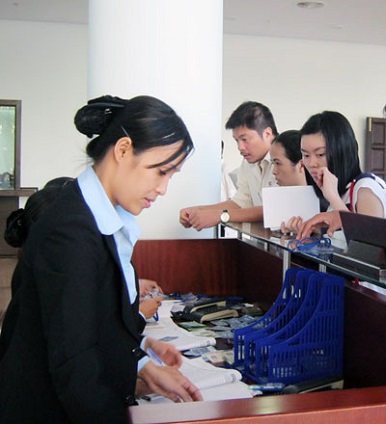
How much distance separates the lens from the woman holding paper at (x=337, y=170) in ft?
7.07

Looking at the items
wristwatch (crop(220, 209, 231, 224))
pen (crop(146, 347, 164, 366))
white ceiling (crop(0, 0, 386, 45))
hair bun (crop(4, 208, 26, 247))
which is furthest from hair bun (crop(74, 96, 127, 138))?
white ceiling (crop(0, 0, 386, 45))

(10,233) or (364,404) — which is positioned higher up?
(10,233)

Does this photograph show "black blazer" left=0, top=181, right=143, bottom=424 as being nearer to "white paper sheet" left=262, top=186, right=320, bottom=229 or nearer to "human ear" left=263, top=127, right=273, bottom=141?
"white paper sheet" left=262, top=186, right=320, bottom=229

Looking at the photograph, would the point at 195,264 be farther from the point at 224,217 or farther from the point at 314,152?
the point at 314,152

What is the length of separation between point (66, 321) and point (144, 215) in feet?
6.15

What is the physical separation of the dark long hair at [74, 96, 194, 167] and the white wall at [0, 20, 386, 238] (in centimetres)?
579

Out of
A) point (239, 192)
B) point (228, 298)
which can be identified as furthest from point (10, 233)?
point (239, 192)

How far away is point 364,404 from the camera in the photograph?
0.96 metres

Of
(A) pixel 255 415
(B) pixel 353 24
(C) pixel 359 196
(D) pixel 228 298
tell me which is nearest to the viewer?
(A) pixel 255 415

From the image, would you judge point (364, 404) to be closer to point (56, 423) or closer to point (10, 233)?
point (56, 423)

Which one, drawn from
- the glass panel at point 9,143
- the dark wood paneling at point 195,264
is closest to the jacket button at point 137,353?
the dark wood paneling at point 195,264

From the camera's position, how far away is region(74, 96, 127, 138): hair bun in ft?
4.02

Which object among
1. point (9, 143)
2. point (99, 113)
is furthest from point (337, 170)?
point (9, 143)

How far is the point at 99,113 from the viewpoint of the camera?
123cm
